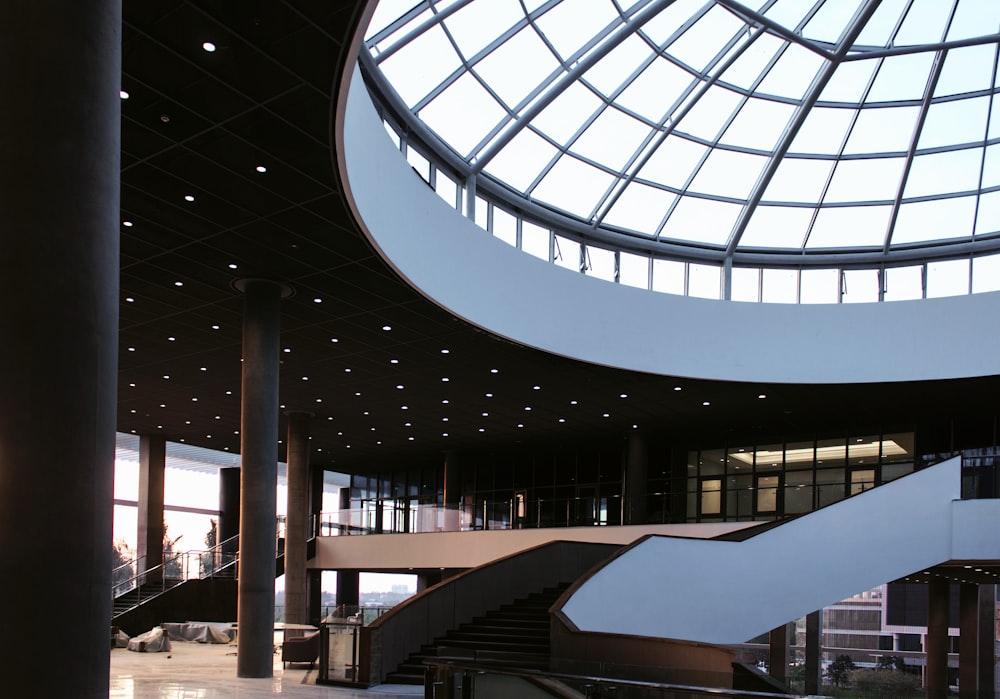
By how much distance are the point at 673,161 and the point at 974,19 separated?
7255mm

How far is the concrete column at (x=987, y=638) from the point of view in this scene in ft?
111

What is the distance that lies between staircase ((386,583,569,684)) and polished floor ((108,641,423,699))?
0.78 meters

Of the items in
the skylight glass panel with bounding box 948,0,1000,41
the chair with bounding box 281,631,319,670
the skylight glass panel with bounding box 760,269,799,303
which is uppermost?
the skylight glass panel with bounding box 948,0,1000,41

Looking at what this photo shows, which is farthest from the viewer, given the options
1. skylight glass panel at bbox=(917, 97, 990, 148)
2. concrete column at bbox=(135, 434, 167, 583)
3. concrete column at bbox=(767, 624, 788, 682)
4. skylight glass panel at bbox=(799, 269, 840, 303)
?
concrete column at bbox=(767, 624, 788, 682)

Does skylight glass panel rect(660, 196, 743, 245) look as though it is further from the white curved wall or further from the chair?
the chair

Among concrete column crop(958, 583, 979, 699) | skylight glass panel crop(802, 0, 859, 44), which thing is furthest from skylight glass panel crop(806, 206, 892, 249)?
concrete column crop(958, 583, 979, 699)

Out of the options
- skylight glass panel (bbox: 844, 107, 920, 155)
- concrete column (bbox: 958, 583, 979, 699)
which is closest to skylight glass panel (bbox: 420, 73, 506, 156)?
skylight glass panel (bbox: 844, 107, 920, 155)

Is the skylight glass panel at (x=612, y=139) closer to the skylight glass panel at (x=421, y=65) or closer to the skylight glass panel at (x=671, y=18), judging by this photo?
the skylight glass panel at (x=671, y=18)

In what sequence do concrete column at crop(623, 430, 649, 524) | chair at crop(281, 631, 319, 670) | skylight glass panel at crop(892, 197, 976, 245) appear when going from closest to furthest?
chair at crop(281, 631, 319, 670)
skylight glass panel at crop(892, 197, 976, 245)
concrete column at crop(623, 430, 649, 524)

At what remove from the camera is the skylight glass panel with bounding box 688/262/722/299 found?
94.2 feet

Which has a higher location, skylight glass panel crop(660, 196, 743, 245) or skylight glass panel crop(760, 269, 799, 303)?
skylight glass panel crop(660, 196, 743, 245)

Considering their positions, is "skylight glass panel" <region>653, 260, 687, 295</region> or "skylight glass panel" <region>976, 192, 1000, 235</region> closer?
"skylight glass panel" <region>976, 192, 1000, 235</region>

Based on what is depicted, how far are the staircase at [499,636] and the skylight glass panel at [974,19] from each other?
15.2 m

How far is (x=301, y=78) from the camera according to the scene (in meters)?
11.3
